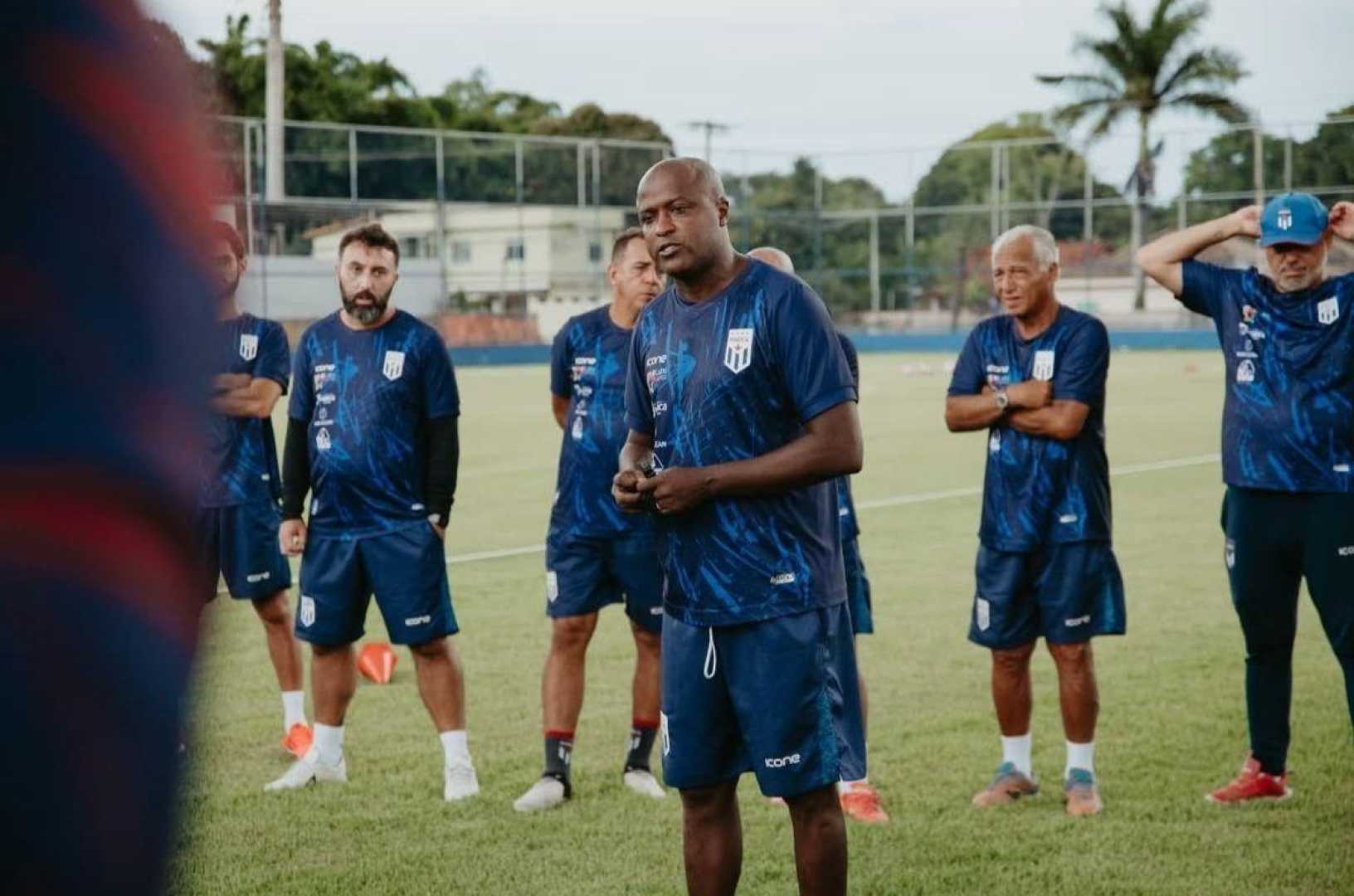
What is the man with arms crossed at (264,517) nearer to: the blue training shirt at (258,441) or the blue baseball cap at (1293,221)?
the blue training shirt at (258,441)

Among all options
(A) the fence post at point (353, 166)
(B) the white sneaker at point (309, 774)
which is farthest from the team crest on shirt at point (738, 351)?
(A) the fence post at point (353, 166)

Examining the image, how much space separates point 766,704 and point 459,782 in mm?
2761

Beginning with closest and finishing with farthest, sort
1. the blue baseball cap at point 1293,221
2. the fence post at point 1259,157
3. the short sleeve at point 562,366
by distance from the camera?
the blue baseball cap at point 1293,221, the short sleeve at point 562,366, the fence post at point 1259,157

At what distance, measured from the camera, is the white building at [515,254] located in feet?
157

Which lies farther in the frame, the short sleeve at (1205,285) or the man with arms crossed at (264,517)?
the man with arms crossed at (264,517)

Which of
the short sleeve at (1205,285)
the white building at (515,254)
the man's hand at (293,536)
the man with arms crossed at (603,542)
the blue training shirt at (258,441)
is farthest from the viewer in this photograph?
the white building at (515,254)

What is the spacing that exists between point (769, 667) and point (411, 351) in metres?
2.99

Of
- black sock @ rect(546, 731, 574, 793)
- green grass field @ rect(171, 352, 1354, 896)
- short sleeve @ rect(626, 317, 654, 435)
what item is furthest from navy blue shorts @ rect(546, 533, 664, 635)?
short sleeve @ rect(626, 317, 654, 435)

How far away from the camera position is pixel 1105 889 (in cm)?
551

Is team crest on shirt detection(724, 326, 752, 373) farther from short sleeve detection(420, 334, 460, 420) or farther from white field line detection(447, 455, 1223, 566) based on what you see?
white field line detection(447, 455, 1223, 566)

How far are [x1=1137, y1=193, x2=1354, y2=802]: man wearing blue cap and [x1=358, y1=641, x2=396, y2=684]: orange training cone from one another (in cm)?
445

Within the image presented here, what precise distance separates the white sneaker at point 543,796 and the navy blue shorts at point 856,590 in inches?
54.3

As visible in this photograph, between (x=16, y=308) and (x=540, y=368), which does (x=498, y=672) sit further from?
(x=540, y=368)

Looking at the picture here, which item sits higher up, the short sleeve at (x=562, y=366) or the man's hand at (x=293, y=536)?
the short sleeve at (x=562, y=366)
